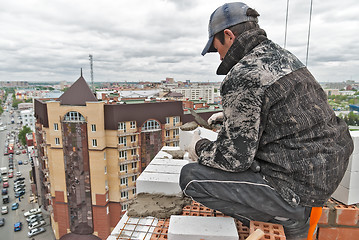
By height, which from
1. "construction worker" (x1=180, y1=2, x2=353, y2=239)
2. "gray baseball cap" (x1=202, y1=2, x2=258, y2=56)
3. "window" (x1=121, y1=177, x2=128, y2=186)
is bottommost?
"window" (x1=121, y1=177, x2=128, y2=186)

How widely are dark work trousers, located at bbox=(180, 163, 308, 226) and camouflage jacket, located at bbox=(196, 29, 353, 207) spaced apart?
0.30 feet

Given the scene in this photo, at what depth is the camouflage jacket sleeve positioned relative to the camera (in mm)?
1670

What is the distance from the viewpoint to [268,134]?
177 cm

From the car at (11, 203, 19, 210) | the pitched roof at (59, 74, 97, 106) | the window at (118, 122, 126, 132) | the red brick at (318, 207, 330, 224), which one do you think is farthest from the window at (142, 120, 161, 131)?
the car at (11, 203, 19, 210)

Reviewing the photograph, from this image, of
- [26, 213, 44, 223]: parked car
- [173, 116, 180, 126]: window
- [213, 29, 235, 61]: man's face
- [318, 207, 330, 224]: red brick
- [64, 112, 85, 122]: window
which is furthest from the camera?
[26, 213, 44, 223]: parked car

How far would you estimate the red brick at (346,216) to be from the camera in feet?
9.14

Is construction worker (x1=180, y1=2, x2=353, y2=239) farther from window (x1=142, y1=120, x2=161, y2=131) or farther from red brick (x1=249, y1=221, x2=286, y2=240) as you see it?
window (x1=142, y1=120, x2=161, y2=131)

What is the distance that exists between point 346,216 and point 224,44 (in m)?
2.54

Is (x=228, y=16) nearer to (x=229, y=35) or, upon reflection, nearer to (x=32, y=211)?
(x=229, y=35)

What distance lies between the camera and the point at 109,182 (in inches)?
Answer: 703

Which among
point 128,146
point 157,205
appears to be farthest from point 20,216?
point 157,205

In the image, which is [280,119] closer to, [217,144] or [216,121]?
[217,144]

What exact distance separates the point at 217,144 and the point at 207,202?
62 centimetres

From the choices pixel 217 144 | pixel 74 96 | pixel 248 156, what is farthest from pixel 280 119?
pixel 74 96
